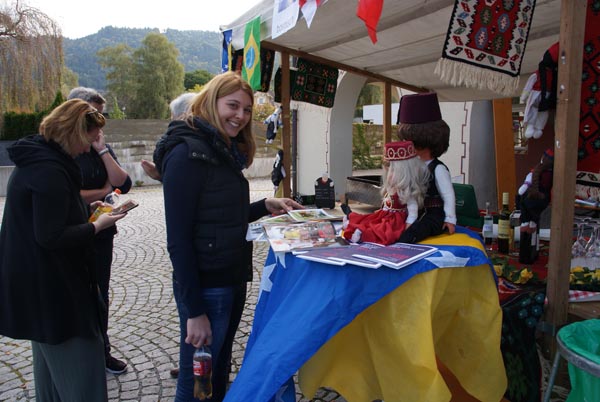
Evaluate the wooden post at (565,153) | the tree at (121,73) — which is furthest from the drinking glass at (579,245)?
the tree at (121,73)

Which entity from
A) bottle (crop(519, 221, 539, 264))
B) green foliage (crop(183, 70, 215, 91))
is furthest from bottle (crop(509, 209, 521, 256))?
green foliage (crop(183, 70, 215, 91))

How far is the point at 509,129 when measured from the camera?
6266mm

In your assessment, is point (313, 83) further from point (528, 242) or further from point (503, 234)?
point (528, 242)

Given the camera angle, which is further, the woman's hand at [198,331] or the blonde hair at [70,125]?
the blonde hair at [70,125]

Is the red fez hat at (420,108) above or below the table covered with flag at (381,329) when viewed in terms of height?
above

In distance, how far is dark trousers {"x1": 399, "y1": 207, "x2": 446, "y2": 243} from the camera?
77.5 inches

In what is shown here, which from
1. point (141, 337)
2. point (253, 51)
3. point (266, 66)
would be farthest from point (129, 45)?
point (141, 337)

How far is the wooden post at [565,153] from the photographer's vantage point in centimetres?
182

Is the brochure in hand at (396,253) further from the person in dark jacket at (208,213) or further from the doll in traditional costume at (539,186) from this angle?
the doll in traditional costume at (539,186)

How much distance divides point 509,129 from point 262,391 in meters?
5.98

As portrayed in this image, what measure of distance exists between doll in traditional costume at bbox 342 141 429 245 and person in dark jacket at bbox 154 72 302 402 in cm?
→ 56

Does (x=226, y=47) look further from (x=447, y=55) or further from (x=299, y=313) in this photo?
(x=299, y=313)

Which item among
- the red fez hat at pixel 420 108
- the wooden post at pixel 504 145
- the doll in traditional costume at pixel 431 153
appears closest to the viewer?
the doll in traditional costume at pixel 431 153

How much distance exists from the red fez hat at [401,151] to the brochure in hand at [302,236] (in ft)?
1.58
